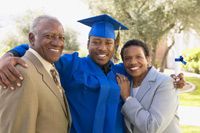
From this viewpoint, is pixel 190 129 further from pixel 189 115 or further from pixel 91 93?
pixel 91 93

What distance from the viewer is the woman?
10.2 ft

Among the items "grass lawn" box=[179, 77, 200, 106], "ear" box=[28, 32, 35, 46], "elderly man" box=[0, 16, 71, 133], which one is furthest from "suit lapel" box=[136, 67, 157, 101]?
"grass lawn" box=[179, 77, 200, 106]

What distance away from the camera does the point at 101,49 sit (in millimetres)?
3166

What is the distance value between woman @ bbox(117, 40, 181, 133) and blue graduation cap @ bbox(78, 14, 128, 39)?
21 cm

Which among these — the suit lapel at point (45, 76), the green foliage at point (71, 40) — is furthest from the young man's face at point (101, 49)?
the green foliage at point (71, 40)

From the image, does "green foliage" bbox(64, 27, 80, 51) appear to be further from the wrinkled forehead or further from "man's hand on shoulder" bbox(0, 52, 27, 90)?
"man's hand on shoulder" bbox(0, 52, 27, 90)

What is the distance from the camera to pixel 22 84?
2346 millimetres

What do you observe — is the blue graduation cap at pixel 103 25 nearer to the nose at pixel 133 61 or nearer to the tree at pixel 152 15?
the nose at pixel 133 61

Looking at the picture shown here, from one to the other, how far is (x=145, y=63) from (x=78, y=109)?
0.73 metres

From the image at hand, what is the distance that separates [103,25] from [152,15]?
1468 cm

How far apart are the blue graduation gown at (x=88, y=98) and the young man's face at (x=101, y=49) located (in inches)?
5.8

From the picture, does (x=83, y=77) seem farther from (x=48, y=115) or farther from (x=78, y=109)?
(x=48, y=115)

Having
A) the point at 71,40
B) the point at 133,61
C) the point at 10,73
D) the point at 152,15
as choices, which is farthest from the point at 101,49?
the point at 71,40

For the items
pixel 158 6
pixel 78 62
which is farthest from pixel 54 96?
pixel 158 6
